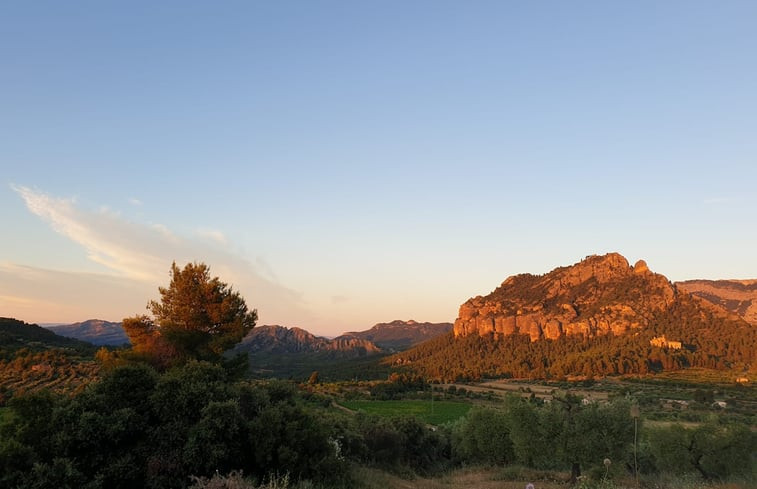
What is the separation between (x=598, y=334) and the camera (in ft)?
514

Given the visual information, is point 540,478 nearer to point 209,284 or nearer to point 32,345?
point 209,284

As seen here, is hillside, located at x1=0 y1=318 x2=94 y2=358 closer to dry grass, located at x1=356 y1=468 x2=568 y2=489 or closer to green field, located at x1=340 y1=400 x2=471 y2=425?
green field, located at x1=340 y1=400 x2=471 y2=425

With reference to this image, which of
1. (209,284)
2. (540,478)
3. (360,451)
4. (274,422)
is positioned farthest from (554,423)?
(209,284)

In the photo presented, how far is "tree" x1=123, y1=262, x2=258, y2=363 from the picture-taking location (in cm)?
2809

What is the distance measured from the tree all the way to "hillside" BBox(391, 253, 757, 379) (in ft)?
377

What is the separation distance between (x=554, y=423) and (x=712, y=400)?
71.1 metres

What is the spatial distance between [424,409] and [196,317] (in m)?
56.0

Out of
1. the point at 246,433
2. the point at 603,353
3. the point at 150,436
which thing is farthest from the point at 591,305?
the point at 150,436

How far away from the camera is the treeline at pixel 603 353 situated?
130 meters

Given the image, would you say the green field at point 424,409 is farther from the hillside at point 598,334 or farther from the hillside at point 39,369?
the hillside at point 598,334

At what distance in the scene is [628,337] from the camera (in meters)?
147

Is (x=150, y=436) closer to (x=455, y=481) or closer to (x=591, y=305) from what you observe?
(x=455, y=481)

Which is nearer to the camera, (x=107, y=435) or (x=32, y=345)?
(x=107, y=435)

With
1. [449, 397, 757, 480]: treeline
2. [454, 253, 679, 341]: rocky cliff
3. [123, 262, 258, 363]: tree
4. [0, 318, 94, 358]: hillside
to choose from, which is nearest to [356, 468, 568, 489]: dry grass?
Answer: [449, 397, 757, 480]: treeline
